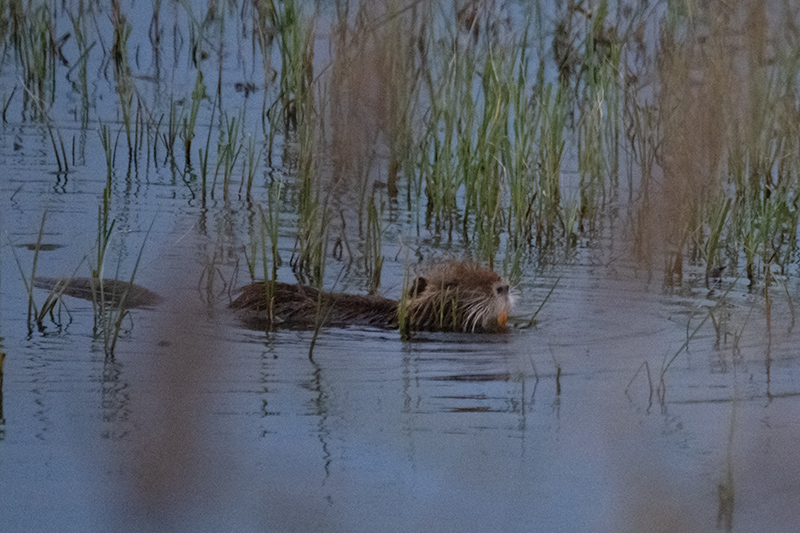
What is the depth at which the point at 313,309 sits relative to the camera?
4.57 meters

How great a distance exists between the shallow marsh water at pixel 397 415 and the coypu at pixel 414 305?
0.11 meters

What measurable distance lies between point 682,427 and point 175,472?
218 centimetres

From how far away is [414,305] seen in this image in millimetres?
4719

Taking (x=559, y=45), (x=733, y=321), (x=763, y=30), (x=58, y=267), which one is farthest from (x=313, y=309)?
(x=559, y=45)

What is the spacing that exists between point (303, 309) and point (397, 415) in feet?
4.40

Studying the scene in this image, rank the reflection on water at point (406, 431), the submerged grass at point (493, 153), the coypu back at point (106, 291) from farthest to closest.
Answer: the coypu back at point (106, 291) < the submerged grass at point (493, 153) < the reflection on water at point (406, 431)

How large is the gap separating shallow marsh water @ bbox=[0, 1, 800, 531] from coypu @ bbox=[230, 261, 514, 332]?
4.2 inches

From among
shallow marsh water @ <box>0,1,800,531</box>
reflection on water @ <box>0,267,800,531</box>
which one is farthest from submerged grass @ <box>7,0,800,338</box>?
reflection on water @ <box>0,267,800,531</box>

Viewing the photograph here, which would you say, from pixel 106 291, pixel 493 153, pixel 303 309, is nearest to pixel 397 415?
pixel 303 309

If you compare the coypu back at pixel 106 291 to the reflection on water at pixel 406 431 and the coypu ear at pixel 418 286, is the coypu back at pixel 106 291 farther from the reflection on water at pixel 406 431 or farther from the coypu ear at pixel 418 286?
the coypu ear at pixel 418 286

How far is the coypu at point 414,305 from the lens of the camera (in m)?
4.58

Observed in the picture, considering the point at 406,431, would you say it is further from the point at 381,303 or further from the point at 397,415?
the point at 381,303

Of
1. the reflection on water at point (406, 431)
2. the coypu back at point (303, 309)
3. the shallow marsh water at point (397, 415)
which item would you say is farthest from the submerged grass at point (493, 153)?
the reflection on water at point (406, 431)

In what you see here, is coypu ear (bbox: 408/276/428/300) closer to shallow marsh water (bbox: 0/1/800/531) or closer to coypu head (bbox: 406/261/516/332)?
coypu head (bbox: 406/261/516/332)
